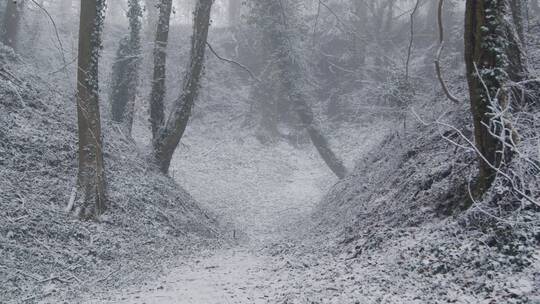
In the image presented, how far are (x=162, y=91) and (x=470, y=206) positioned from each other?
1124 centimetres

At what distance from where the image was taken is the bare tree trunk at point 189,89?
14164 mm

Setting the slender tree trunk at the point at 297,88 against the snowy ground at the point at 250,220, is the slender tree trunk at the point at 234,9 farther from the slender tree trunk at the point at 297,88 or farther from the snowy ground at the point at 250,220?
the slender tree trunk at the point at 297,88

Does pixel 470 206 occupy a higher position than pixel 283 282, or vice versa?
pixel 470 206

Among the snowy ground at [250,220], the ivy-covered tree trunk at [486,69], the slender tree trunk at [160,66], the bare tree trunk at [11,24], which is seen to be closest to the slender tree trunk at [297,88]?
the snowy ground at [250,220]

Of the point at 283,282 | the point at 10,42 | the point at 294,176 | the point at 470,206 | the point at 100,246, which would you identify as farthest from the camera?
the point at 294,176

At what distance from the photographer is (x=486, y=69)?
19.6 ft

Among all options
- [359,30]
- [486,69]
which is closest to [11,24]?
[359,30]

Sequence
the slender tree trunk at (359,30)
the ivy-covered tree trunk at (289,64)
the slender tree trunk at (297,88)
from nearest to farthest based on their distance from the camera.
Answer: the slender tree trunk at (297,88) → the ivy-covered tree trunk at (289,64) → the slender tree trunk at (359,30)

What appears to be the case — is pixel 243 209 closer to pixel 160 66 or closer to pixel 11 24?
pixel 160 66

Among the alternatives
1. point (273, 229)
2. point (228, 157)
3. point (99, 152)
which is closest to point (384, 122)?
point (228, 157)

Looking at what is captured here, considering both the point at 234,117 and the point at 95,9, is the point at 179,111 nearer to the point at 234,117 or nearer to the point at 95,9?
the point at 95,9

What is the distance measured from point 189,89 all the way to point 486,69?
10001 millimetres

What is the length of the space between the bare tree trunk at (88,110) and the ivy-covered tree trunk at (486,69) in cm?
709

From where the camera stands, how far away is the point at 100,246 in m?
8.53
